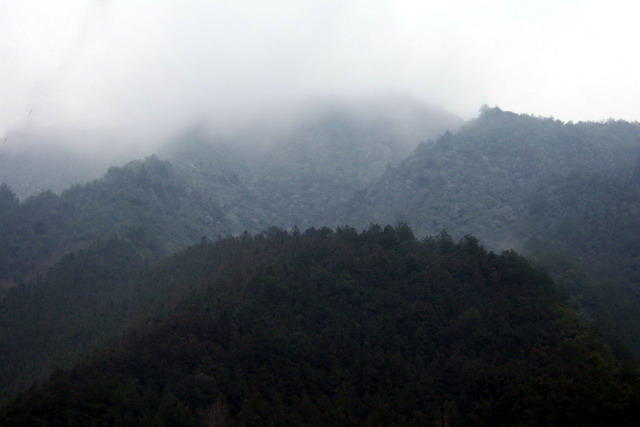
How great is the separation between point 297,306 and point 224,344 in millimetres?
5954

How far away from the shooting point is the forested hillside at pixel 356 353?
32.6 meters

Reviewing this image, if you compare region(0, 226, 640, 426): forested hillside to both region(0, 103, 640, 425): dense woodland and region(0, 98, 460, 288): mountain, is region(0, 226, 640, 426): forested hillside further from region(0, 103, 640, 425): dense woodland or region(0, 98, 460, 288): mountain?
region(0, 98, 460, 288): mountain

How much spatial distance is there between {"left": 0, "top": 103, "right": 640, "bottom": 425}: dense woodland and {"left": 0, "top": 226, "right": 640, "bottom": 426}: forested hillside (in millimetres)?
122

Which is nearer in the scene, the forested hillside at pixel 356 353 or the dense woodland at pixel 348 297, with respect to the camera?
the forested hillside at pixel 356 353

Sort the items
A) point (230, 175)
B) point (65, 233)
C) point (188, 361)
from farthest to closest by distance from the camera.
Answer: point (230, 175)
point (65, 233)
point (188, 361)

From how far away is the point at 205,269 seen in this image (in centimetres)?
5300

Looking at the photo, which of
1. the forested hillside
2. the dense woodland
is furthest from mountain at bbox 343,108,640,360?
the forested hillside

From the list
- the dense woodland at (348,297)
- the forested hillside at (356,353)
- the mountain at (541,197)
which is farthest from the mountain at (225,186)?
the forested hillside at (356,353)

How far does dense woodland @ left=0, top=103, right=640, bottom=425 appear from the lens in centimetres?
3416

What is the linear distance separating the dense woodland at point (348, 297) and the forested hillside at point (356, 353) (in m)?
0.12

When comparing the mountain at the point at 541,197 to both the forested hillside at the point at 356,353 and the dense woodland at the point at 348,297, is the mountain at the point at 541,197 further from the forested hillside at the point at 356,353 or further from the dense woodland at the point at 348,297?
the forested hillside at the point at 356,353

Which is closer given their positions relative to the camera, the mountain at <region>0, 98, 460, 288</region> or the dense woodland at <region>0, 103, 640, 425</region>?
the dense woodland at <region>0, 103, 640, 425</region>

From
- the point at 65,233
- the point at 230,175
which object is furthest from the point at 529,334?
the point at 230,175

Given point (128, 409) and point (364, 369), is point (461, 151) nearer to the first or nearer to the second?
point (364, 369)
